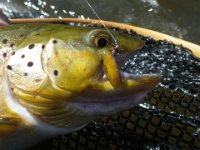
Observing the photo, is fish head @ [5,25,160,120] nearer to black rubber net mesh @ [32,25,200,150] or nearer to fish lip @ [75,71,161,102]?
fish lip @ [75,71,161,102]

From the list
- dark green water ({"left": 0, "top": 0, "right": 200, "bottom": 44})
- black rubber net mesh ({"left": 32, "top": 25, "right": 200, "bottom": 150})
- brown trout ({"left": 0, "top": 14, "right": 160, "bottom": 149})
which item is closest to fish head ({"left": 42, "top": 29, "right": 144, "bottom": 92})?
brown trout ({"left": 0, "top": 14, "right": 160, "bottom": 149})

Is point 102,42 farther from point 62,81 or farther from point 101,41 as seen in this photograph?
point 62,81

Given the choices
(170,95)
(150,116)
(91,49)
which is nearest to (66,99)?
(91,49)

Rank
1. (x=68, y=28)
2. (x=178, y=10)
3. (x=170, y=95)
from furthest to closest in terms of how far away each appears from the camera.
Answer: (x=178, y=10)
(x=170, y=95)
(x=68, y=28)

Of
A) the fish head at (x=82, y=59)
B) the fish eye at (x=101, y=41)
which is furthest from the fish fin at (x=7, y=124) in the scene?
the fish eye at (x=101, y=41)

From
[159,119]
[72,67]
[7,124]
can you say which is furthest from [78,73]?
[159,119]

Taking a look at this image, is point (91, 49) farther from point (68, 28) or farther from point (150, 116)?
point (150, 116)
